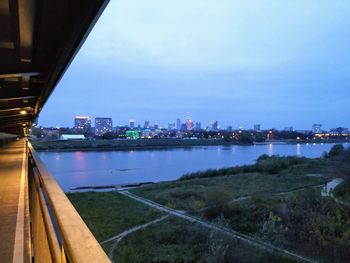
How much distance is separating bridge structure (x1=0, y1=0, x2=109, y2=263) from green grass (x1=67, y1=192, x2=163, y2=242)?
1158 cm

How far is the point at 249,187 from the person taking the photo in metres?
30.5

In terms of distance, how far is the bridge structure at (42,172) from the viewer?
1.44 metres

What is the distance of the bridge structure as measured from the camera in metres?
1.44

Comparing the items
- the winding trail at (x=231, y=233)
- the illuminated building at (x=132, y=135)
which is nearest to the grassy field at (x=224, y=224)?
the winding trail at (x=231, y=233)

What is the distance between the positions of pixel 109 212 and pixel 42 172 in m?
19.3

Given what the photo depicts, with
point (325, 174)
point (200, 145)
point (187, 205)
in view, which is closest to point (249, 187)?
point (187, 205)

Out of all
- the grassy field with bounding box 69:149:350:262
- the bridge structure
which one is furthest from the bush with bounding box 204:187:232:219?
the bridge structure

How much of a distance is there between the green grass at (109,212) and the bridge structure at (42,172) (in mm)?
11582

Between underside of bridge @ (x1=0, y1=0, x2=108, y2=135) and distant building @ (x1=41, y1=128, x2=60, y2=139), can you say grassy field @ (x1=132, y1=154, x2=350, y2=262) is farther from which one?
distant building @ (x1=41, y1=128, x2=60, y2=139)

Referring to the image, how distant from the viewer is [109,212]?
22047 millimetres

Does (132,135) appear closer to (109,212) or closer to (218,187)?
(218,187)

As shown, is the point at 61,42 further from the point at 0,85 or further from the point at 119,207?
the point at 119,207

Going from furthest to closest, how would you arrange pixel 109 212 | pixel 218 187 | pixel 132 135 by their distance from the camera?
pixel 132 135
pixel 218 187
pixel 109 212

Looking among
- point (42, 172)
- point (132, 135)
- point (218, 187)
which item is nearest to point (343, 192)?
point (218, 187)
